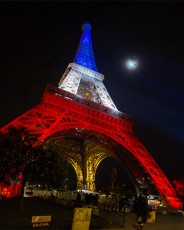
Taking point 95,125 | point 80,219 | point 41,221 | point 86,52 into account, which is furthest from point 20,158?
point 86,52

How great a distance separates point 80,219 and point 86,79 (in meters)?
41.8

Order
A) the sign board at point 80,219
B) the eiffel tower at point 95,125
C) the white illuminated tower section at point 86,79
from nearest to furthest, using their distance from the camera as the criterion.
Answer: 1. the sign board at point 80,219
2. the eiffel tower at point 95,125
3. the white illuminated tower section at point 86,79

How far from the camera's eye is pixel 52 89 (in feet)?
109

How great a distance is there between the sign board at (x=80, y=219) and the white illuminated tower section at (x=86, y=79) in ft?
104

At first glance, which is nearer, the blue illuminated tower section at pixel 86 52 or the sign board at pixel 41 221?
the sign board at pixel 41 221

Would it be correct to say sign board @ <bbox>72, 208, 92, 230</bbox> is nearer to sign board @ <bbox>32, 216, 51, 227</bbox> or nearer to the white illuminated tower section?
sign board @ <bbox>32, 216, 51, 227</bbox>

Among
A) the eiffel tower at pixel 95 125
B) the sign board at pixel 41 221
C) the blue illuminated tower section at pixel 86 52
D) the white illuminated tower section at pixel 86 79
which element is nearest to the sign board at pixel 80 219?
the sign board at pixel 41 221

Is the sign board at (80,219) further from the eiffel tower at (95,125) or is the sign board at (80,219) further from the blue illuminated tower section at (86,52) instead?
the blue illuminated tower section at (86,52)

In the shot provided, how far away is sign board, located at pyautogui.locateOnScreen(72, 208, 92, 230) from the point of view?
9148 millimetres

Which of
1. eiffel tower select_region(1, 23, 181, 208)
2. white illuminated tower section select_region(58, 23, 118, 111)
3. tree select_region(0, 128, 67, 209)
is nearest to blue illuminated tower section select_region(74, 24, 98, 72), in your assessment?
white illuminated tower section select_region(58, 23, 118, 111)

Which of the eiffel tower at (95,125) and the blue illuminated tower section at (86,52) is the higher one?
the blue illuminated tower section at (86,52)

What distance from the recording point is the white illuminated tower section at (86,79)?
43344 mm

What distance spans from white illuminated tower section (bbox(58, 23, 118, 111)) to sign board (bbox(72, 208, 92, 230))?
104 feet

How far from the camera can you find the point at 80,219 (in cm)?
930
